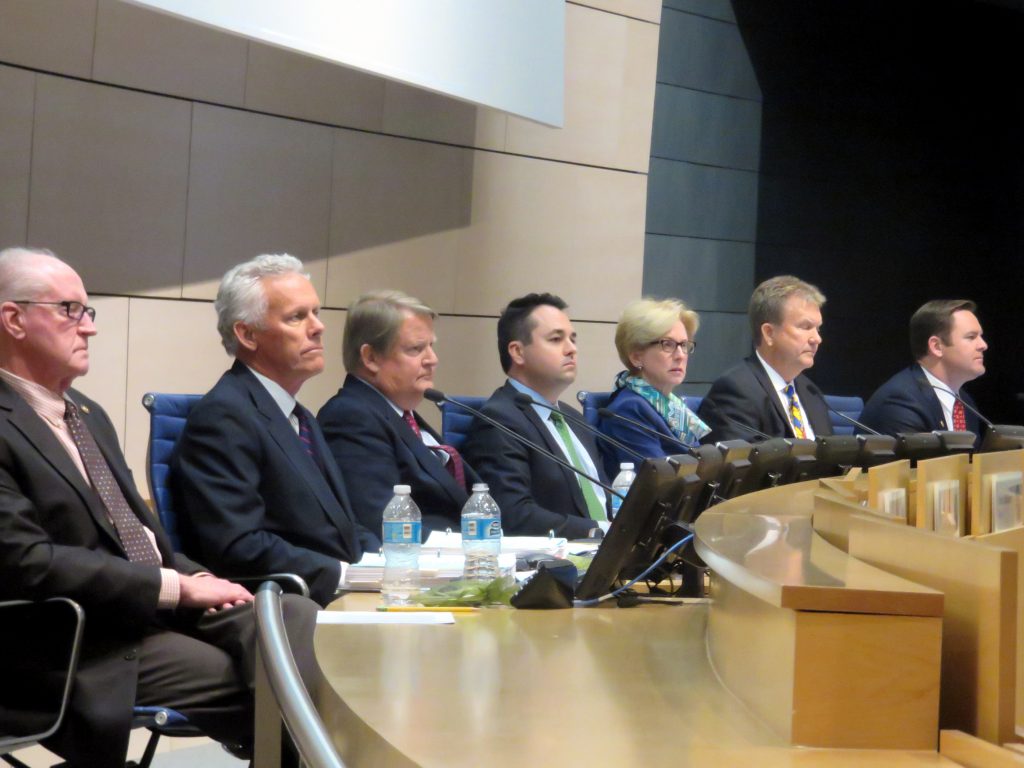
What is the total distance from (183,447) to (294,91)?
216 centimetres

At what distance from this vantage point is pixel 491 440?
3.60 meters

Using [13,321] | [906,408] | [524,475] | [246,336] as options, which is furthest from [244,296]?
[906,408]

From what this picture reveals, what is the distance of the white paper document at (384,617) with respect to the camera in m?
1.79

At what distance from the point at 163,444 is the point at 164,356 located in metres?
1.37

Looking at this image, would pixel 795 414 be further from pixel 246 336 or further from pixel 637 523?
pixel 637 523

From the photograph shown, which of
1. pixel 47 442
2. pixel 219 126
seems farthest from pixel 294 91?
pixel 47 442

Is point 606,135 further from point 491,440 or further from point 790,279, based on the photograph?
point 491,440

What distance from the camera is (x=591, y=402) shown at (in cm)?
427

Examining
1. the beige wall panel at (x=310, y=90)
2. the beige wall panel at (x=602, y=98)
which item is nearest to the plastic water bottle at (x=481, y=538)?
the beige wall panel at (x=310, y=90)

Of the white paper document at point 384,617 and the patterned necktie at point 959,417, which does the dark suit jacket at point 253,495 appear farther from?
the patterned necktie at point 959,417

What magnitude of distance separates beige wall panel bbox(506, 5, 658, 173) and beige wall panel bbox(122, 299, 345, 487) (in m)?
1.78

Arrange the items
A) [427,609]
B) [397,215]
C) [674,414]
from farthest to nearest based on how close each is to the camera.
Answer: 1. [397,215]
2. [674,414]
3. [427,609]

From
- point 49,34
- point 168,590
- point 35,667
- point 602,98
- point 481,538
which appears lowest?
point 35,667

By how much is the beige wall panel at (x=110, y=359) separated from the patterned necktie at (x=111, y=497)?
58.6 inches
